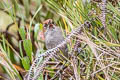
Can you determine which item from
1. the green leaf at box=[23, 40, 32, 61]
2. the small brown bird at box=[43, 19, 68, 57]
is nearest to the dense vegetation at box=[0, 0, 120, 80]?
the green leaf at box=[23, 40, 32, 61]

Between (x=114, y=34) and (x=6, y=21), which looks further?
(x=6, y=21)

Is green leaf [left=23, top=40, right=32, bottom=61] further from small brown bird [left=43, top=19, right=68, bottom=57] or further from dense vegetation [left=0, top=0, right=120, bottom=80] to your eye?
small brown bird [left=43, top=19, right=68, bottom=57]

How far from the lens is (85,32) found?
620 millimetres

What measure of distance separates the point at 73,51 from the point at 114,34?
13cm

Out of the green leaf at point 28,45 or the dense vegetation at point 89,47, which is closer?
the dense vegetation at point 89,47

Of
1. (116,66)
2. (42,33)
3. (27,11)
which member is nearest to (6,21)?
(27,11)

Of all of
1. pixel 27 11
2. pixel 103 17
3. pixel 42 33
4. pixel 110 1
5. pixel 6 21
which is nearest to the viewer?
pixel 103 17

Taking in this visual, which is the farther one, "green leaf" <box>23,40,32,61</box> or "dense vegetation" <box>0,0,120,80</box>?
"green leaf" <box>23,40,32,61</box>

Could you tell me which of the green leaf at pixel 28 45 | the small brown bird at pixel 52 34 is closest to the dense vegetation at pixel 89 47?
the green leaf at pixel 28 45

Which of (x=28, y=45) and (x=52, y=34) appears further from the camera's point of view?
(x=52, y=34)

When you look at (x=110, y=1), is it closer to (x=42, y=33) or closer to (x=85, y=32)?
(x=85, y=32)

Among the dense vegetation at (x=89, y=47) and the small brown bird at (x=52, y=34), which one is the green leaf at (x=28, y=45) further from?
the small brown bird at (x=52, y=34)

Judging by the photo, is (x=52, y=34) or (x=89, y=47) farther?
(x=52, y=34)

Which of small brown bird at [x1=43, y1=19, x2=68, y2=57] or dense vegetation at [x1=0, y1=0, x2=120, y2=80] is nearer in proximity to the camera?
dense vegetation at [x1=0, y1=0, x2=120, y2=80]
